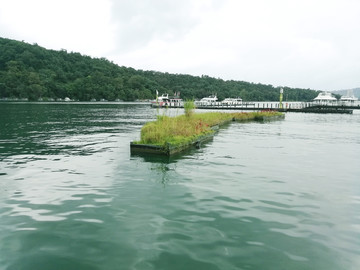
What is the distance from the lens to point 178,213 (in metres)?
9.32

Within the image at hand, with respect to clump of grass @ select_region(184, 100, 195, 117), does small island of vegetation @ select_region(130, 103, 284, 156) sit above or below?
below

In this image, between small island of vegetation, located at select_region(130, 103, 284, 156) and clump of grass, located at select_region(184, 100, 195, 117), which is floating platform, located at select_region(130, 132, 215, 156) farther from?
clump of grass, located at select_region(184, 100, 195, 117)

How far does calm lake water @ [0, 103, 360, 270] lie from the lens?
6.78 metres

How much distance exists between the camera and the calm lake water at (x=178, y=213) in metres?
6.78

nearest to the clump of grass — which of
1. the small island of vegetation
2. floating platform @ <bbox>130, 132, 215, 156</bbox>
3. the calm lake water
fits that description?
the small island of vegetation

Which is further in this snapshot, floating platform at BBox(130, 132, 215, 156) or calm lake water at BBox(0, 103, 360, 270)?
floating platform at BBox(130, 132, 215, 156)

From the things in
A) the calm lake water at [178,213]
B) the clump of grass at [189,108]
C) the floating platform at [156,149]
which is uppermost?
the clump of grass at [189,108]

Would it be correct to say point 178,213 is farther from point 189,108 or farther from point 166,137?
point 189,108

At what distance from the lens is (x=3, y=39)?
18875 centimetres

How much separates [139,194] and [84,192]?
216cm

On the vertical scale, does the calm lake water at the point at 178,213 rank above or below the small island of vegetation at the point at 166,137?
below

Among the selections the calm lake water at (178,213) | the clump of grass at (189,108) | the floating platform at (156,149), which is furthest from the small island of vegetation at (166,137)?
the clump of grass at (189,108)

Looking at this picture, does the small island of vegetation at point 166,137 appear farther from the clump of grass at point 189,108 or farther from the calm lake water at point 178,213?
the clump of grass at point 189,108

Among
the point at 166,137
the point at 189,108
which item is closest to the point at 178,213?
the point at 166,137
